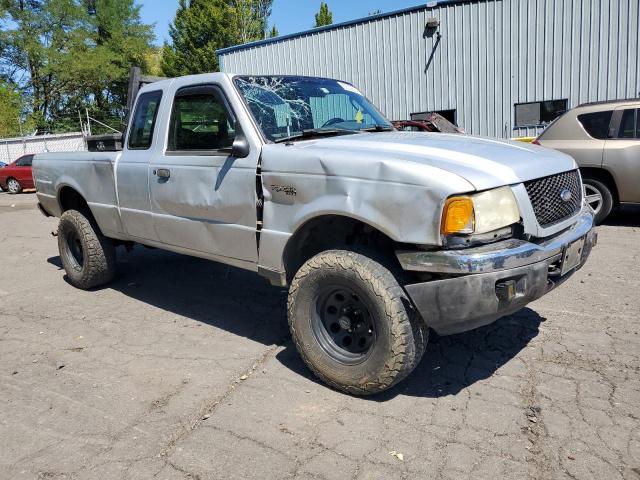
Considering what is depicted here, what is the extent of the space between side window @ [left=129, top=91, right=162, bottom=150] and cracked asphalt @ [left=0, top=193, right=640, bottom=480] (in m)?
1.54

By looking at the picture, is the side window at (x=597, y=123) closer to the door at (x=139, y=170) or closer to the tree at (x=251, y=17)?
the door at (x=139, y=170)

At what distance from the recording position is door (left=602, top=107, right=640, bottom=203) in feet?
24.0

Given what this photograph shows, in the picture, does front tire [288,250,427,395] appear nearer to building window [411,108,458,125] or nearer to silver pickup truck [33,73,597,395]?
silver pickup truck [33,73,597,395]

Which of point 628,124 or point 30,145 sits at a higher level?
point 30,145

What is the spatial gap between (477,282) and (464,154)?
766 millimetres

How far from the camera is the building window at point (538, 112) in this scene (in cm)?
1352

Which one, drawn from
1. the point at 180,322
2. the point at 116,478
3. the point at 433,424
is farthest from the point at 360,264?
the point at 180,322

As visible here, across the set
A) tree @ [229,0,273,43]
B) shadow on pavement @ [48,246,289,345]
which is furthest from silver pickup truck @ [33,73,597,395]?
tree @ [229,0,273,43]

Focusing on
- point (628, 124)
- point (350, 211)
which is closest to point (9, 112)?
point (628, 124)

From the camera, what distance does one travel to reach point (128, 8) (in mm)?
46219

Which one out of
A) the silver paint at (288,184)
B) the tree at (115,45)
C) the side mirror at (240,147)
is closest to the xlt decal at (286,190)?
the silver paint at (288,184)

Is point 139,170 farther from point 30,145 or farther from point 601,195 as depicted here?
point 30,145

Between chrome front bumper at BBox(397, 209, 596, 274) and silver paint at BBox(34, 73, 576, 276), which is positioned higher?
silver paint at BBox(34, 73, 576, 276)

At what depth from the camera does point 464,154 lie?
301 centimetres
